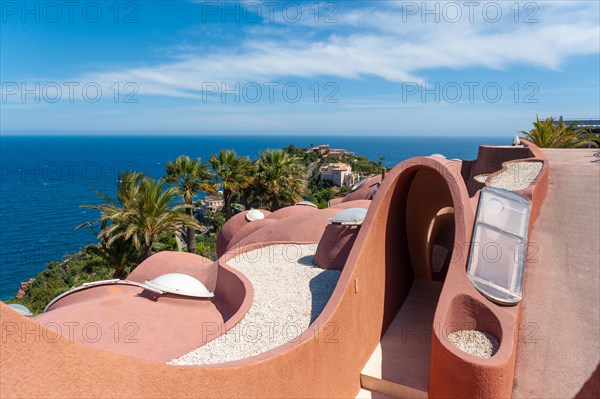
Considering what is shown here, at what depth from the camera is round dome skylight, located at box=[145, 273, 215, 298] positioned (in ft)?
35.7

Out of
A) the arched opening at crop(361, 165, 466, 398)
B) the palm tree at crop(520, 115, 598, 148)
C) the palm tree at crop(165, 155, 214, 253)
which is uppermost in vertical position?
the palm tree at crop(520, 115, 598, 148)

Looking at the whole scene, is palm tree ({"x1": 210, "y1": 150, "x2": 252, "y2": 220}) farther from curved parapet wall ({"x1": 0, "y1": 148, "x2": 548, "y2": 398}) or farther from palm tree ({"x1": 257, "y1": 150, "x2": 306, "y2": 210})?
curved parapet wall ({"x1": 0, "y1": 148, "x2": 548, "y2": 398})

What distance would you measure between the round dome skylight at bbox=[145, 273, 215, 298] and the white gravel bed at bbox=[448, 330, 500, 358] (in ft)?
24.0

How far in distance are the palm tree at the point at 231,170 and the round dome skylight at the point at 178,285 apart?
19.3 metres

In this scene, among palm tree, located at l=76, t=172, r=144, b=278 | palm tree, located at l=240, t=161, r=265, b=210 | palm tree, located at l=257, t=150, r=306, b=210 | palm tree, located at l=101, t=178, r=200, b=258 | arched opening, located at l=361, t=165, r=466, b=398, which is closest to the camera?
arched opening, located at l=361, t=165, r=466, b=398

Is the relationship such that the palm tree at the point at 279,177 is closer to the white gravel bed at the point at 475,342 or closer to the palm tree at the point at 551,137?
the palm tree at the point at 551,137

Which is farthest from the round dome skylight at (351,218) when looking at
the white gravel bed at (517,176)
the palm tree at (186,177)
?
the palm tree at (186,177)

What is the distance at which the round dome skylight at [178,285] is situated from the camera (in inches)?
428

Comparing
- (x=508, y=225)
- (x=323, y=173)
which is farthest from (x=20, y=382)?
(x=323, y=173)

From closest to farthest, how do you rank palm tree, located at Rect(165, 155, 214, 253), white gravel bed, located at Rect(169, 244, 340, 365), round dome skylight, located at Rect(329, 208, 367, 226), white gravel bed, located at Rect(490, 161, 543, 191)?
white gravel bed, located at Rect(169, 244, 340, 365) < white gravel bed, located at Rect(490, 161, 543, 191) < round dome skylight, located at Rect(329, 208, 367, 226) < palm tree, located at Rect(165, 155, 214, 253)

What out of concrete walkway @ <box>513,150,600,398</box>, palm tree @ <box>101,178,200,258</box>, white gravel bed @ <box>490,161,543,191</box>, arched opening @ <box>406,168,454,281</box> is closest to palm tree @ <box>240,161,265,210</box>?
palm tree @ <box>101,178,200,258</box>

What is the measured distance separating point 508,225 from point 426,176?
3091 millimetres

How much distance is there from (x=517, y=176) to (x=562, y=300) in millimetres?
5801

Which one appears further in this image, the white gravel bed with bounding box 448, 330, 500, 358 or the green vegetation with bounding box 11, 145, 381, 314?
the green vegetation with bounding box 11, 145, 381, 314
